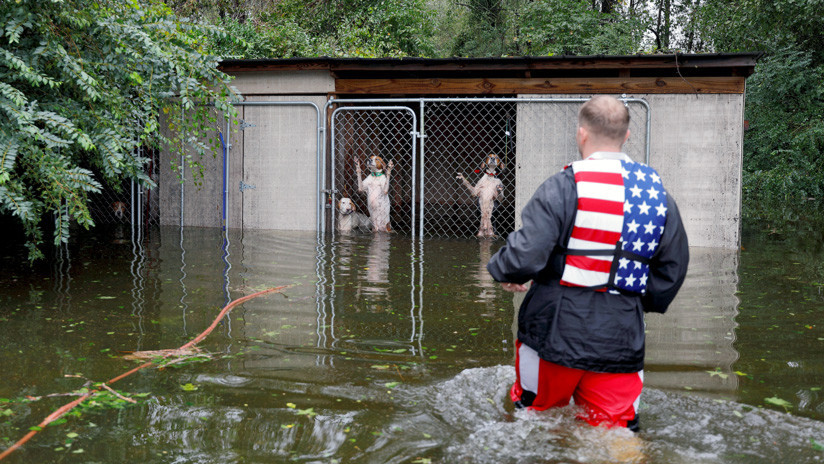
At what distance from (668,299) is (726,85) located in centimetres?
885

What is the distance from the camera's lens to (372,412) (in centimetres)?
387

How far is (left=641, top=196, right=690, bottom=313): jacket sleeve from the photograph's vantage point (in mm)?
3037

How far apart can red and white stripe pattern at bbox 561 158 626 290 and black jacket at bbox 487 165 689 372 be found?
0.12 ft

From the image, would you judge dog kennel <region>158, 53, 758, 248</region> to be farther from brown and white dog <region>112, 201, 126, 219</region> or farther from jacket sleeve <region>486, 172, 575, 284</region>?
jacket sleeve <region>486, 172, 575, 284</region>

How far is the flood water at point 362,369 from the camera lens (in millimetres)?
3354

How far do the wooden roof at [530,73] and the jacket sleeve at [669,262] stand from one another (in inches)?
325

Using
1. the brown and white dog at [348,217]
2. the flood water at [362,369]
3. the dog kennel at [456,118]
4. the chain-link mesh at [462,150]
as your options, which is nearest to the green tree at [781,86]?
the chain-link mesh at [462,150]

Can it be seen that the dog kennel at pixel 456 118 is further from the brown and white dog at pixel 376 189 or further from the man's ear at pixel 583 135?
the man's ear at pixel 583 135

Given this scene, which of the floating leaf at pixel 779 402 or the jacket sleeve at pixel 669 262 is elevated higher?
the jacket sleeve at pixel 669 262

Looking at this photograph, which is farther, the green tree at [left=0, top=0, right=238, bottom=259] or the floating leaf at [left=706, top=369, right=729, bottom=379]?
the green tree at [left=0, top=0, right=238, bottom=259]

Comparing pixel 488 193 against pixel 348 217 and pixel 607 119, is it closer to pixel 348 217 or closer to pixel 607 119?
pixel 348 217

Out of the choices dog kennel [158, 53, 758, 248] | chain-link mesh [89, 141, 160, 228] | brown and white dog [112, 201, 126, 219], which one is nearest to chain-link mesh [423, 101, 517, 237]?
→ dog kennel [158, 53, 758, 248]

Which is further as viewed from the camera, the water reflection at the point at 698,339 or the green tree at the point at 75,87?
the green tree at the point at 75,87

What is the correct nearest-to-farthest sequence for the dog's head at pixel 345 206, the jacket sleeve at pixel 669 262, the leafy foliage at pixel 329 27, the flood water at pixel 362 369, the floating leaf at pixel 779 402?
the jacket sleeve at pixel 669 262, the flood water at pixel 362 369, the floating leaf at pixel 779 402, the dog's head at pixel 345 206, the leafy foliage at pixel 329 27
